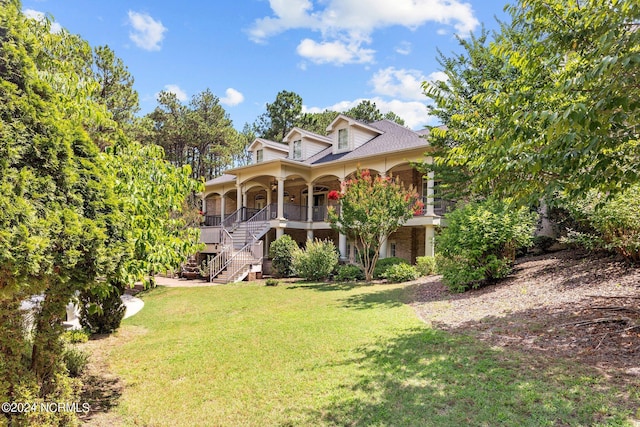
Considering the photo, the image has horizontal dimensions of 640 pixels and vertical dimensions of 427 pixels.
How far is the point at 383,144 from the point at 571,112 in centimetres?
1784

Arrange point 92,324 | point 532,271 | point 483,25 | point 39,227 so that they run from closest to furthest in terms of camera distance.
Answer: point 39,227
point 92,324
point 532,271
point 483,25

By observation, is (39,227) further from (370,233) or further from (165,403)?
(370,233)

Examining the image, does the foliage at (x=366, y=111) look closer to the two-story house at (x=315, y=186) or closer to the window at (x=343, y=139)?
the two-story house at (x=315, y=186)

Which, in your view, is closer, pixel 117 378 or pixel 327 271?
pixel 117 378

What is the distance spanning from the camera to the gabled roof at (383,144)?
729 inches

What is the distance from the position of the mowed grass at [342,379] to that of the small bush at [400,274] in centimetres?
582

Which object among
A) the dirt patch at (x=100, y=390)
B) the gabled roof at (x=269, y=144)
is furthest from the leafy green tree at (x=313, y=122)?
the dirt patch at (x=100, y=390)

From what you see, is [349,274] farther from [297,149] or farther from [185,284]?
[297,149]

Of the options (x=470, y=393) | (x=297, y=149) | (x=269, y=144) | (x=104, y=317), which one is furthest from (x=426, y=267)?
(x=269, y=144)

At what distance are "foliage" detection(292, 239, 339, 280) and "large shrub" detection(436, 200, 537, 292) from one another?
20.6 feet

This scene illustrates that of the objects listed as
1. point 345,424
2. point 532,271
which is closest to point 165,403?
point 345,424

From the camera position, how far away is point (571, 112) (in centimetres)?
276

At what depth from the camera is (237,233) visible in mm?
21797

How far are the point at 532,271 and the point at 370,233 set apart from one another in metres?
6.00
